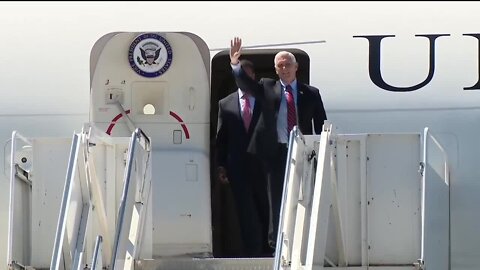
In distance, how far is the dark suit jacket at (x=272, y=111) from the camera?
7.37 meters

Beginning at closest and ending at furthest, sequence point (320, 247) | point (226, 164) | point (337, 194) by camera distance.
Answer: point (320, 247), point (337, 194), point (226, 164)

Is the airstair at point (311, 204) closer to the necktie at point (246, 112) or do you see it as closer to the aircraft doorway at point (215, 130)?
the necktie at point (246, 112)

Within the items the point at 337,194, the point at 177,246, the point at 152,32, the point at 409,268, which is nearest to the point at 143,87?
the point at 152,32

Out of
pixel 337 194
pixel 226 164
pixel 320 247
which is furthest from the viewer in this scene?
pixel 226 164

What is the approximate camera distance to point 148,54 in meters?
8.02

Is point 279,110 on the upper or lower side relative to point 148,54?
lower

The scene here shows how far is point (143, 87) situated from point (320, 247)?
2249 millimetres

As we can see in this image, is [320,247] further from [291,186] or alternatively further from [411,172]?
[411,172]

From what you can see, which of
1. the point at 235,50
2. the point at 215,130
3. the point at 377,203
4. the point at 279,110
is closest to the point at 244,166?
the point at 279,110

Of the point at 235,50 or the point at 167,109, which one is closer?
the point at 235,50

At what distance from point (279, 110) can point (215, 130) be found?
96cm

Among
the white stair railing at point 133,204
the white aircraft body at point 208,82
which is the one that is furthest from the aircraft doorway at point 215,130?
the white stair railing at point 133,204

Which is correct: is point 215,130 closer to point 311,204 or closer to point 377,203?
point 377,203

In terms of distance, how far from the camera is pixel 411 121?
799cm
